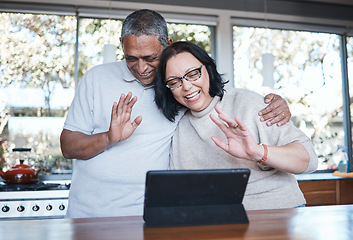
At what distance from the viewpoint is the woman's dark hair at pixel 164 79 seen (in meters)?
1.60

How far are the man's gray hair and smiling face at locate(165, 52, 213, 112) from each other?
0.69ft

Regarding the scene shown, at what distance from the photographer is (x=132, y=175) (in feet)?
5.38

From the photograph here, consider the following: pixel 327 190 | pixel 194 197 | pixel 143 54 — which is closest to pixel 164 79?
pixel 143 54

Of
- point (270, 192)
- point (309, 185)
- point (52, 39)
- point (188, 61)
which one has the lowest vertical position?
point (309, 185)

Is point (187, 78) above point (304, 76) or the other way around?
the other way around

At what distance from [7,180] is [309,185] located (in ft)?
8.78

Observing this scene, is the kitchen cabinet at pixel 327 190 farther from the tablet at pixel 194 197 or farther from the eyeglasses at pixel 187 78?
the tablet at pixel 194 197

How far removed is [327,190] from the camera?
3.42 m

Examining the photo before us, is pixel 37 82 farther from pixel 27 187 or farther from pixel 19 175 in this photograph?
pixel 27 187

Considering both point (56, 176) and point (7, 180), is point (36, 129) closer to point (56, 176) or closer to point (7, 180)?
point (56, 176)

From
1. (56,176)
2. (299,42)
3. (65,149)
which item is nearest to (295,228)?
(65,149)

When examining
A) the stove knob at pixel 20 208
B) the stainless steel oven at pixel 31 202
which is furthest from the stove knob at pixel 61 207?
the stove knob at pixel 20 208

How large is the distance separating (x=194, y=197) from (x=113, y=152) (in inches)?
28.4

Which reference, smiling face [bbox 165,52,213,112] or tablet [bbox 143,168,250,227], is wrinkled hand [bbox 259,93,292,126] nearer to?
smiling face [bbox 165,52,213,112]
